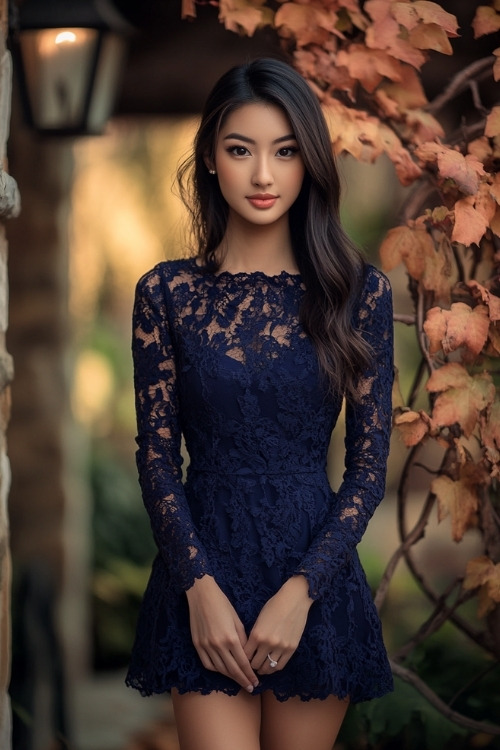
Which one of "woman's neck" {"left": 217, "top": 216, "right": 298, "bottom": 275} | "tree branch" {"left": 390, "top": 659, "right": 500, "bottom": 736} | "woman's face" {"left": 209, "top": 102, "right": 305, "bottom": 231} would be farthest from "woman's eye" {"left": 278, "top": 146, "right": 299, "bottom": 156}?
"tree branch" {"left": 390, "top": 659, "right": 500, "bottom": 736}

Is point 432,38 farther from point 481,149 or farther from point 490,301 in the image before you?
point 490,301

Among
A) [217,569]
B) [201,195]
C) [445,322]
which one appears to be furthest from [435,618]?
[201,195]

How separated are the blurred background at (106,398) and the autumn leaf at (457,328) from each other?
1.20 ft

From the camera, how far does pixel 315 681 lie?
1999 mm

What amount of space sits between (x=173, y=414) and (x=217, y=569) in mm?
330

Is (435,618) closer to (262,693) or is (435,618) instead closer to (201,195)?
(262,693)

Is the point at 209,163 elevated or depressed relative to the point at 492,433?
elevated

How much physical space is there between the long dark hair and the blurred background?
0.61 m

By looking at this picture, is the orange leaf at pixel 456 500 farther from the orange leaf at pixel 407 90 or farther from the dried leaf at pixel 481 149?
the orange leaf at pixel 407 90

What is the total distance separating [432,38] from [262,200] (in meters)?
0.84

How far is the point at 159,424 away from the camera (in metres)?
2.10

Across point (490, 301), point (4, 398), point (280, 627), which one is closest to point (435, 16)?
point (490, 301)

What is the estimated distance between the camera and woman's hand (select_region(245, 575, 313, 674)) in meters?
1.94

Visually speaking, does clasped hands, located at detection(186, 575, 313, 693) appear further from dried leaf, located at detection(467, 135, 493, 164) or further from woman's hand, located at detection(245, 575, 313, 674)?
dried leaf, located at detection(467, 135, 493, 164)
